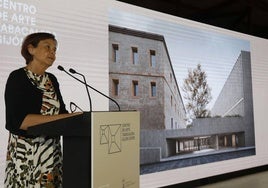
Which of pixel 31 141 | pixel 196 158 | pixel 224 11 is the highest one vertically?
pixel 224 11

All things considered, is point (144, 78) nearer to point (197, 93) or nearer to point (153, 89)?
point (153, 89)

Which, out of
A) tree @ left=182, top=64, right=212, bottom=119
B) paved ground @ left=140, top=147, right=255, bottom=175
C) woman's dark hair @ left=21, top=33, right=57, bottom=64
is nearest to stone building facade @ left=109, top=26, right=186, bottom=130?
tree @ left=182, top=64, right=212, bottom=119

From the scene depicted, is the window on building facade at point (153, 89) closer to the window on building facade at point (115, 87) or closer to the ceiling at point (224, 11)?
the window on building facade at point (115, 87)

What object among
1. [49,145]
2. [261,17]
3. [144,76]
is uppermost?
[261,17]

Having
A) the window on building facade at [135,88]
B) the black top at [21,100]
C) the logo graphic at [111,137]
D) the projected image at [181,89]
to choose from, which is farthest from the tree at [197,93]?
the logo graphic at [111,137]

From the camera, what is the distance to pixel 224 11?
193 inches

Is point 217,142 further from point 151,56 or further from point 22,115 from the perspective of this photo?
point 22,115

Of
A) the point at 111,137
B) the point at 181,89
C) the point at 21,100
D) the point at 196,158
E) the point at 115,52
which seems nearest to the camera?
the point at 111,137

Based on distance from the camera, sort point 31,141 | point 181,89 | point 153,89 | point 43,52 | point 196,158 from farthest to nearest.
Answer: point 196,158 < point 181,89 < point 153,89 < point 43,52 < point 31,141

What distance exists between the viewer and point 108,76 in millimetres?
3225

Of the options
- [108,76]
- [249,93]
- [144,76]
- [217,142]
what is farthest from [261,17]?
[108,76]

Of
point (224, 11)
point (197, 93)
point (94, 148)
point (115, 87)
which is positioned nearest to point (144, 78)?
point (115, 87)

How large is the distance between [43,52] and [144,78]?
1579 mm

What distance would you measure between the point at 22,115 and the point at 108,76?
4.76 ft
